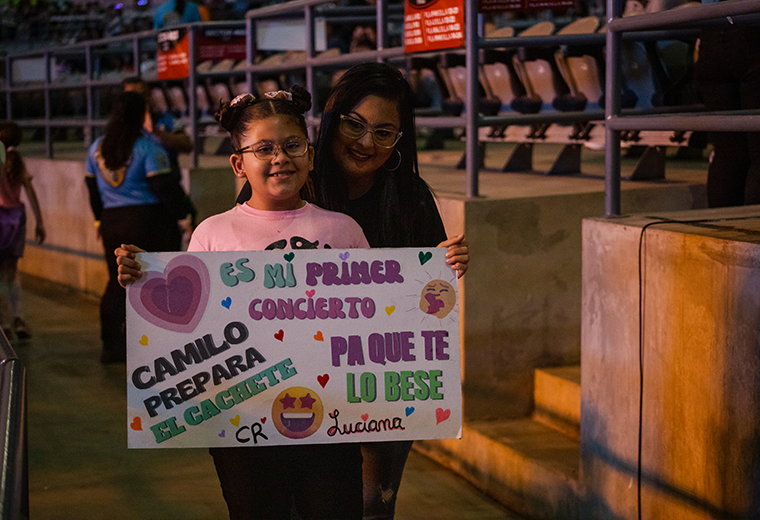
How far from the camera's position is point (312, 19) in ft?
18.7

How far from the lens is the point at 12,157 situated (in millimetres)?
6848

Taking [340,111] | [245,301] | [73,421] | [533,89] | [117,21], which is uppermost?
[117,21]

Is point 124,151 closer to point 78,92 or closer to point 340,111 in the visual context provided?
point 340,111

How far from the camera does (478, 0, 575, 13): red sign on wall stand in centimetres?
454

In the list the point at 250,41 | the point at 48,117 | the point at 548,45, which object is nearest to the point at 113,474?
the point at 548,45

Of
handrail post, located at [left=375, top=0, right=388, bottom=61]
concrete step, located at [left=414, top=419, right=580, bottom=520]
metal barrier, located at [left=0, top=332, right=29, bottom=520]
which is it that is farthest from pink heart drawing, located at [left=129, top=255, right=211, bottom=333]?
handrail post, located at [left=375, top=0, right=388, bottom=61]

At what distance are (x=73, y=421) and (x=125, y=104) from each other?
1.87 metres

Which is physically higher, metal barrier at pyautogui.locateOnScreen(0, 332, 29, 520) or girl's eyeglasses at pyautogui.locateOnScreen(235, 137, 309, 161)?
girl's eyeglasses at pyautogui.locateOnScreen(235, 137, 309, 161)

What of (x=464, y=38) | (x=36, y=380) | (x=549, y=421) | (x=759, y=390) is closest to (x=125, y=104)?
(x=36, y=380)

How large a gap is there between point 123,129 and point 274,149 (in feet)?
12.6

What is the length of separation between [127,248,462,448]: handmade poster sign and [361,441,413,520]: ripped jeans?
0.56 metres

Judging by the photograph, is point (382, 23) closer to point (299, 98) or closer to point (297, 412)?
point (299, 98)

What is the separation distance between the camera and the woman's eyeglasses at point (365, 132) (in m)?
2.45

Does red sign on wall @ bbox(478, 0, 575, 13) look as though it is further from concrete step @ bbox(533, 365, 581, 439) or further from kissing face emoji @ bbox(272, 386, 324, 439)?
kissing face emoji @ bbox(272, 386, 324, 439)
